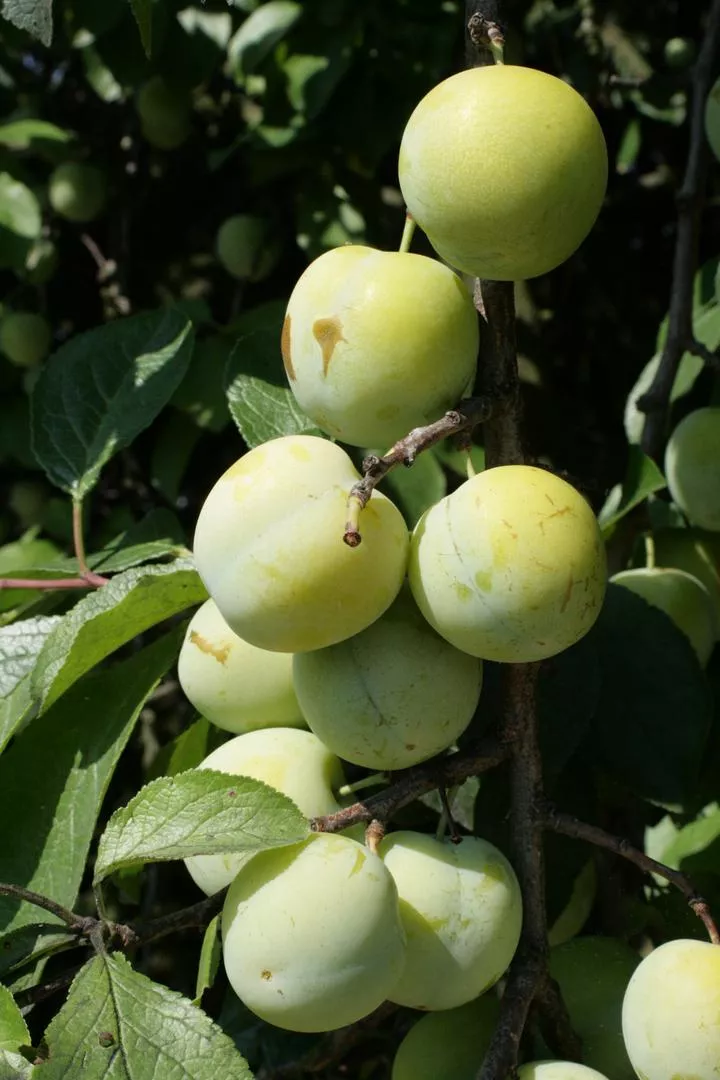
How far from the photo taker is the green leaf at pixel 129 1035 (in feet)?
2.20

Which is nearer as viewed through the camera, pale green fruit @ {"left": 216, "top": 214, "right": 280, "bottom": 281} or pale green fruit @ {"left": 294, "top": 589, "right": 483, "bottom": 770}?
pale green fruit @ {"left": 294, "top": 589, "right": 483, "bottom": 770}

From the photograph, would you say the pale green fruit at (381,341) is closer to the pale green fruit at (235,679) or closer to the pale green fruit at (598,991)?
the pale green fruit at (235,679)

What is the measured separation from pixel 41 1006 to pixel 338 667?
20.6 inches

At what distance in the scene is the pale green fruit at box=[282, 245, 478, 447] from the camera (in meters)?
0.70

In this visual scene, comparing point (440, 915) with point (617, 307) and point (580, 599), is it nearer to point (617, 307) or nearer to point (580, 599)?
point (580, 599)

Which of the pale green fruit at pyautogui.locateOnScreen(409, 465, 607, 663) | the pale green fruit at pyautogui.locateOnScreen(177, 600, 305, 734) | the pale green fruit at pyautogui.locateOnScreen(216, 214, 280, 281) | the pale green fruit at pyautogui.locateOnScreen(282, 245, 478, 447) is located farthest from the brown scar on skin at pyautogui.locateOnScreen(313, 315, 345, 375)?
the pale green fruit at pyautogui.locateOnScreen(216, 214, 280, 281)

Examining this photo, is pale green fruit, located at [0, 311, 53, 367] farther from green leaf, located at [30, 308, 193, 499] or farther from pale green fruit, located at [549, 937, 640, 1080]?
pale green fruit, located at [549, 937, 640, 1080]

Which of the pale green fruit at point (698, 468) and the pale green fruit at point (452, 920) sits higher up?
the pale green fruit at point (452, 920)

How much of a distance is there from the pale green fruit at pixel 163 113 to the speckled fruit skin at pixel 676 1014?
4.39ft

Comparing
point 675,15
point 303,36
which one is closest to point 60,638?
point 303,36

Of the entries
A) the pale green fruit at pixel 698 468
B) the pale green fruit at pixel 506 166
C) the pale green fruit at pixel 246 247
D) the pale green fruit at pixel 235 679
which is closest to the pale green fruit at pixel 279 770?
the pale green fruit at pixel 235 679

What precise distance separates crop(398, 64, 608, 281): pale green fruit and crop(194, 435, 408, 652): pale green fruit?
0.54 ft

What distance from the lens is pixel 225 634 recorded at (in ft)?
2.73

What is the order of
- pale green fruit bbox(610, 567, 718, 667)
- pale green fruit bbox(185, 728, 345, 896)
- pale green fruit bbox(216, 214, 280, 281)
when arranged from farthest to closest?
pale green fruit bbox(216, 214, 280, 281) < pale green fruit bbox(610, 567, 718, 667) < pale green fruit bbox(185, 728, 345, 896)
